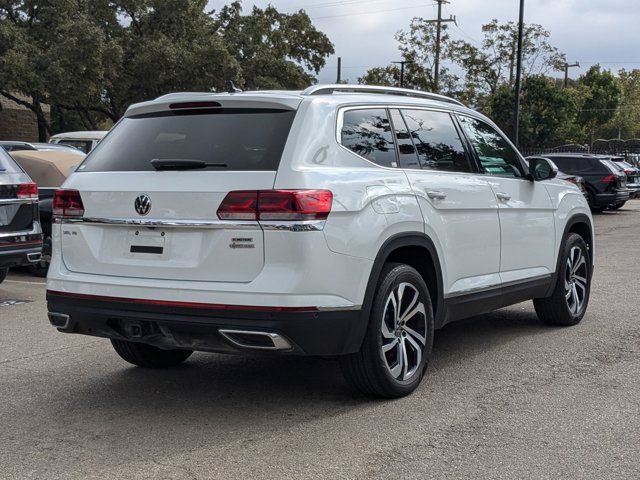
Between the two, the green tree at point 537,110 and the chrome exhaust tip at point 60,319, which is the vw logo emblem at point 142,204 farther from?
the green tree at point 537,110

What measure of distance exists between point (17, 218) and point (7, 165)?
61 centimetres

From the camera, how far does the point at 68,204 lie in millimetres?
5164

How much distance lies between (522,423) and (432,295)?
1.14 m

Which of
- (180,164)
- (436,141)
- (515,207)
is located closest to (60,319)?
(180,164)

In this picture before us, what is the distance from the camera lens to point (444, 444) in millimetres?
4430

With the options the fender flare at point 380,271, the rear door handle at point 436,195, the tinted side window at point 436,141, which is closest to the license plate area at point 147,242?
the fender flare at point 380,271

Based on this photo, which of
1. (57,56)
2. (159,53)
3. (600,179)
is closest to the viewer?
(600,179)

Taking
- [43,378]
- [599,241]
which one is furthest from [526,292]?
[599,241]

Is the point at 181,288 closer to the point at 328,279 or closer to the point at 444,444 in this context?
the point at 328,279

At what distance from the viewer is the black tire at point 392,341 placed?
495cm

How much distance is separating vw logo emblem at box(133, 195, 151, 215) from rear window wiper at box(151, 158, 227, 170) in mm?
196

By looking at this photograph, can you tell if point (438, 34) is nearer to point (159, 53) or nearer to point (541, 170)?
point (159, 53)

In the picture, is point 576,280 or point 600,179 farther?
point 600,179

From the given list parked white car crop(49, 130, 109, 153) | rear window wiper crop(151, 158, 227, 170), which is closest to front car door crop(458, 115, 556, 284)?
rear window wiper crop(151, 158, 227, 170)
